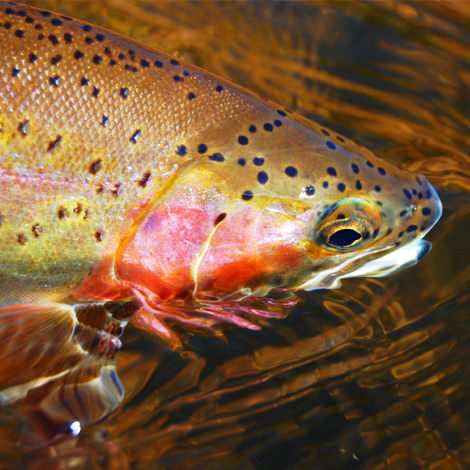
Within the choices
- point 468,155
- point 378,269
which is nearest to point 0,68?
point 378,269

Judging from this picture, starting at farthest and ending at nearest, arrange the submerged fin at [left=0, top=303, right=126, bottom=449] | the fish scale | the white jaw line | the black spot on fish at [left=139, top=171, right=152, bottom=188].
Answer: the white jaw line
the submerged fin at [left=0, top=303, right=126, bottom=449]
the black spot on fish at [left=139, top=171, right=152, bottom=188]
the fish scale

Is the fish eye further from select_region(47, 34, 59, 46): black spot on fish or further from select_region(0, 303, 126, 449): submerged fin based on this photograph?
select_region(47, 34, 59, 46): black spot on fish

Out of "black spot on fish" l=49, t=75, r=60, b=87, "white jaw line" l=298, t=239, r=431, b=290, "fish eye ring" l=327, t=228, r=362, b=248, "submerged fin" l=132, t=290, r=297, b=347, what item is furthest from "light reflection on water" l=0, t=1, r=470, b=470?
"black spot on fish" l=49, t=75, r=60, b=87

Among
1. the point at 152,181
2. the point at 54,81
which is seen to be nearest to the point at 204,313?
the point at 152,181

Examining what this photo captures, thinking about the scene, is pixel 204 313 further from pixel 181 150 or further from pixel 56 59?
pixel 56 59

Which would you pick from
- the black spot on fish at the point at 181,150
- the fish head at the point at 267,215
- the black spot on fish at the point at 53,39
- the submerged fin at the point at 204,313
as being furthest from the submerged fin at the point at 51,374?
the black spot on fish at the point at 53,39

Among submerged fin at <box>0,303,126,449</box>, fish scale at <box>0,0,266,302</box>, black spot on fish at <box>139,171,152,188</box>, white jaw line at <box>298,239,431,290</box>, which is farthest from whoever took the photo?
white jaw line at <box>298,239,431,290</box>

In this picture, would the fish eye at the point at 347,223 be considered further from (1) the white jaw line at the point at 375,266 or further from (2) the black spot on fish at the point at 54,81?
(2) the black spot on fish at the point at 54,81
